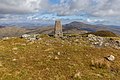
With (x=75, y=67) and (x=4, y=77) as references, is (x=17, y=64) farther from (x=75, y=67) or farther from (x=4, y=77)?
(x=75, y=67)

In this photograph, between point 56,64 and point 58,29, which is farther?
point 58,29

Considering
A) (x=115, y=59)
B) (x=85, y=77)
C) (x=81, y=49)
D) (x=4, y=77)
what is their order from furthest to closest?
(x=81, y=49) → (x=115, y=59) → (x=85, y=77) → (x=4, y=77)

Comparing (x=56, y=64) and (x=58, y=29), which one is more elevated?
(x=58, y=29)

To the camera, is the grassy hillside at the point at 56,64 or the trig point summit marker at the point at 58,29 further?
the trig point summit marker at the point at 58,29

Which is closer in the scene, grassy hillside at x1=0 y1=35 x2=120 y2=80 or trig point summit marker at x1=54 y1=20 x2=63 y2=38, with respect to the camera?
grassy hillside at x1=0 y1=35 x2=120 y2=80

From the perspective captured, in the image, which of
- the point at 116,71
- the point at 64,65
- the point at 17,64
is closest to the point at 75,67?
the point at 64,65

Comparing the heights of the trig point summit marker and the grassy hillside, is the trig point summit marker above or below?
above

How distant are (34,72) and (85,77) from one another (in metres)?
4.85

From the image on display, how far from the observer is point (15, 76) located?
1753cm

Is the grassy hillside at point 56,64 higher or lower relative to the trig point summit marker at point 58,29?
lower

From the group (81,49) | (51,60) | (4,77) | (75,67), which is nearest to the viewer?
(4,77)

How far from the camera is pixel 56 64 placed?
2078cm

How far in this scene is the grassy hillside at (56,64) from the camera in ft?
60.0

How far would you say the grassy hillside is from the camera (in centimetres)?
1828
